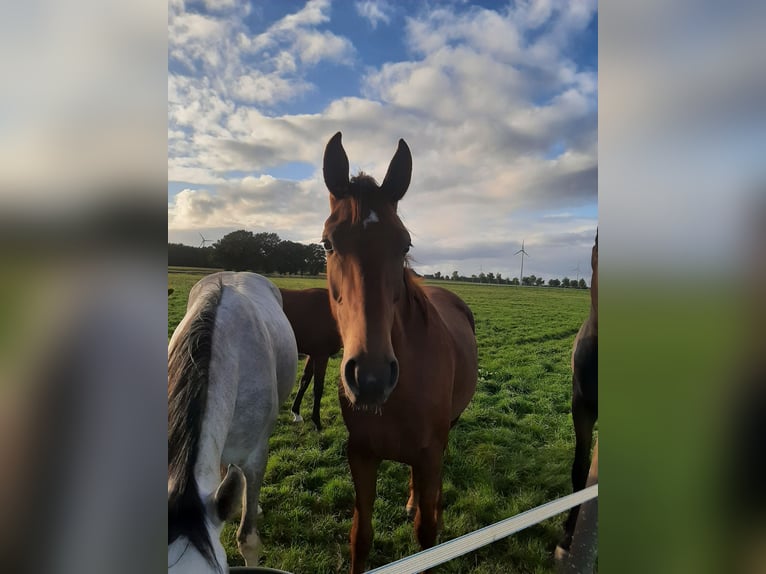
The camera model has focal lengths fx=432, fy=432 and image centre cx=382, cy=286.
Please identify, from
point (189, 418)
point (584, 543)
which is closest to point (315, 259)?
point (189, 418)

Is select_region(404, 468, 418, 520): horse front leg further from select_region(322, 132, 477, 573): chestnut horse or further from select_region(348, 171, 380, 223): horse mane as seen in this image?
select_region(348, 171, 380, 223): horse mane

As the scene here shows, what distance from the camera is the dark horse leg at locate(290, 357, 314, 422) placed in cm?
119

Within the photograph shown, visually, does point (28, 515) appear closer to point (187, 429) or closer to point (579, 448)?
point (187, 429)

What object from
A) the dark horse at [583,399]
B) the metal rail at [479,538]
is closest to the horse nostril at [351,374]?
the metal rail at [479,538]

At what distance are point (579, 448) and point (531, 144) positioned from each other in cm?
116

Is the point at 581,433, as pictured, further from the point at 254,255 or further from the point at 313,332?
the point at 254,255

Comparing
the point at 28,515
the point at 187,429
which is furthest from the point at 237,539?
the point at 28,515

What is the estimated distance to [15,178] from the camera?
18.3 inches

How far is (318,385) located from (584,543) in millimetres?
1157

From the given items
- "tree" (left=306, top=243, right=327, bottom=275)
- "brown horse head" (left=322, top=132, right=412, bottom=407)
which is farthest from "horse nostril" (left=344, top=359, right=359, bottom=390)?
"tree" (left=306, top=243, right=327, bottom=275)

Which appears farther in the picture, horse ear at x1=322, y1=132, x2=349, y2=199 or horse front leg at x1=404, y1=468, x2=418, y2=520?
horse front leg at x1=404, y1=468, x2=418, y2=520

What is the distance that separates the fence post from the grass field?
2.5 inches

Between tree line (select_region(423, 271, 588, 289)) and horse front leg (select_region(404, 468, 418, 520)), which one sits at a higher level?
tree line (select_region(423, 271, 588, 289))

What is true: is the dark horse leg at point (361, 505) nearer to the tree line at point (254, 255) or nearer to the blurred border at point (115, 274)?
the tree line at point (254, 255)
